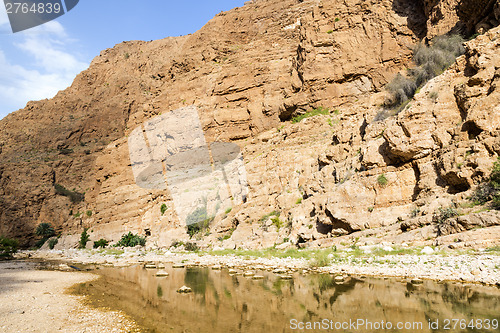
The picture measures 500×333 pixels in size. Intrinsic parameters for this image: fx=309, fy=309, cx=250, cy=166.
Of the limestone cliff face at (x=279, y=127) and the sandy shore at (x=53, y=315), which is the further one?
the limestone cliff face at (x=279, y=127)

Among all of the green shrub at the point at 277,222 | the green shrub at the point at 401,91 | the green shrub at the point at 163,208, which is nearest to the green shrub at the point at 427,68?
the green shrub at the point at 401,91

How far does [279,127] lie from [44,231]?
42.1 meters

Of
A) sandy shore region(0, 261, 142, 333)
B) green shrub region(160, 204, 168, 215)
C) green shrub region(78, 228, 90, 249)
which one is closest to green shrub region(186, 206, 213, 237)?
green shrub region(160, 204, 168, 215)

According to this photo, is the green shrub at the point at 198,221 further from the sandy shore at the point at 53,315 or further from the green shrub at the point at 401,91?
the sandy shore at the point at 53,315

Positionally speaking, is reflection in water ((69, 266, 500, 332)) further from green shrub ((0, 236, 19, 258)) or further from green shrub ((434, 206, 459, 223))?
green shrub ((0, 236, 19, 258))

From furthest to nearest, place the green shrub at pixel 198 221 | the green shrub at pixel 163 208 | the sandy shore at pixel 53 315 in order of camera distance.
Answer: the green shrub at pixel 163 208, the green shrub at pixel 198 221, the sandy shore at pixel 53 315

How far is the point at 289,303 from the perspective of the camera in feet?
26.0

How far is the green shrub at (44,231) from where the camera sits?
5034cm

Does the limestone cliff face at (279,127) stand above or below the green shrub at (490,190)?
above

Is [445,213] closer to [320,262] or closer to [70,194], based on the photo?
[320,262]

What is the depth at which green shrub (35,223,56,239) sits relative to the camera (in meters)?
50.3

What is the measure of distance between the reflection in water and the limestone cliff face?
7.05 metres

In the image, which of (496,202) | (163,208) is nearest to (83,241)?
(163,208)

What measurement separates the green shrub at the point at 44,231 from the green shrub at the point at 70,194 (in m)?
7.47
